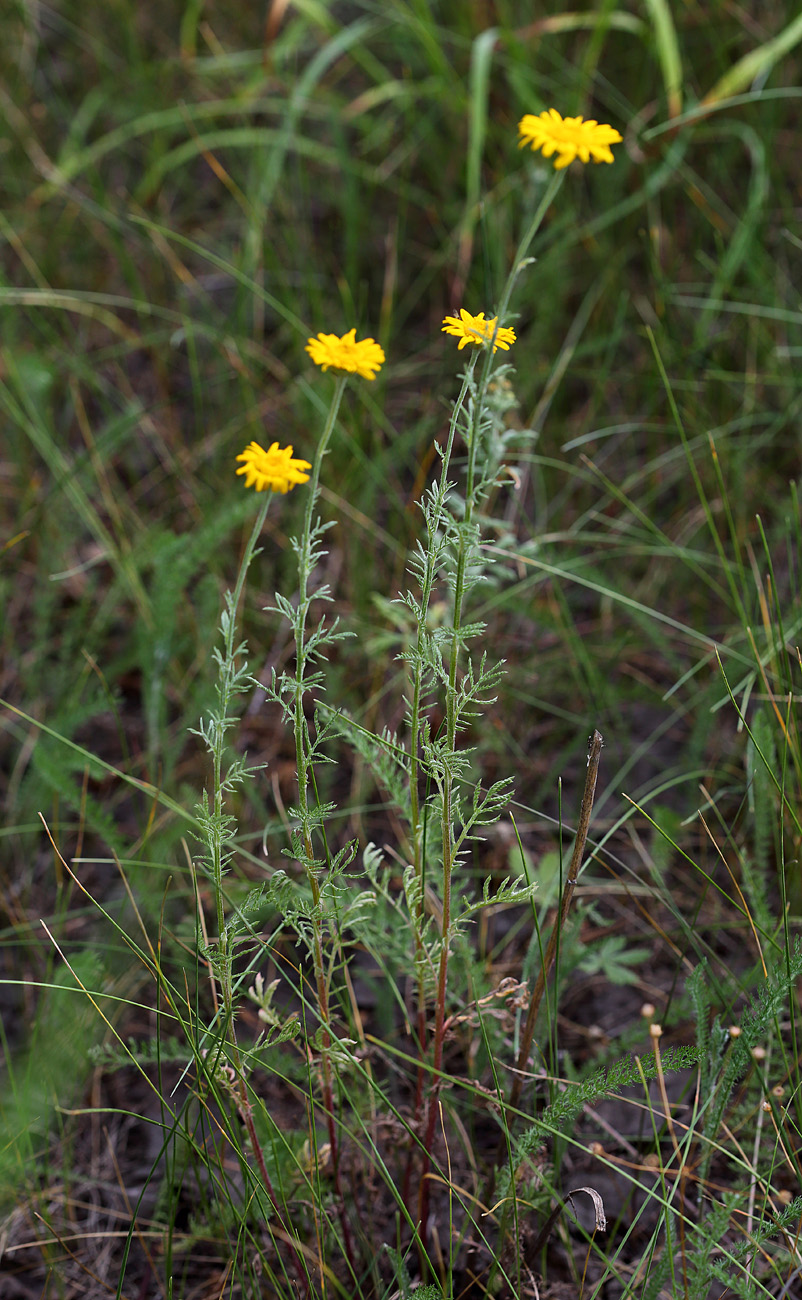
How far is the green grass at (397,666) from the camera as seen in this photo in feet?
3.48

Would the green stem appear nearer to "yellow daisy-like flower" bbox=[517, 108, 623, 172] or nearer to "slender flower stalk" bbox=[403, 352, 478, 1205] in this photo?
"slender flower stalk" bbox=[403, 352, 478, 1205]

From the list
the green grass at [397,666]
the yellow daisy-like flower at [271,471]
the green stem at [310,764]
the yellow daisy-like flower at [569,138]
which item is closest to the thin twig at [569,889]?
the green grass at [397,666]

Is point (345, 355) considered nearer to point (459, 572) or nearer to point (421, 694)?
point (459, 572)

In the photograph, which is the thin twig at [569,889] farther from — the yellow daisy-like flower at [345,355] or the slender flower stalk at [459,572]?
the yellow daisy-like flower at [345,355]

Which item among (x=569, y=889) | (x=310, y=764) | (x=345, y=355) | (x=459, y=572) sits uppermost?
(x=345, y=355)

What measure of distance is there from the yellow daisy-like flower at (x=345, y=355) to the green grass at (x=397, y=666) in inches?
8.0

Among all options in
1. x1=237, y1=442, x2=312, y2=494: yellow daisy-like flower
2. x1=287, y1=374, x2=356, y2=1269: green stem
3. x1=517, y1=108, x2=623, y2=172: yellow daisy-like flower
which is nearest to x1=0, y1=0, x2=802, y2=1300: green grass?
x1=287, y1=374, x2=356, y2=1269: green stem

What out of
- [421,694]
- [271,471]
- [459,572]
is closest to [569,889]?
[421,694]

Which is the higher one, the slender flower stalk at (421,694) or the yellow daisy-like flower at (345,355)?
the yellow daisy-like flower at (345,355)

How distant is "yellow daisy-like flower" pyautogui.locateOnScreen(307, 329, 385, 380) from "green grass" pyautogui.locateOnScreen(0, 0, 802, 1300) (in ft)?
0.67

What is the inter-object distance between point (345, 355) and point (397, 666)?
94cm

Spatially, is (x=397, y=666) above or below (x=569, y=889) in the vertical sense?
below

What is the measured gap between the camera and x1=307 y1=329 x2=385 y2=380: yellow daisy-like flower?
0.82 meters

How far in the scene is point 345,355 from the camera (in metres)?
0.83
